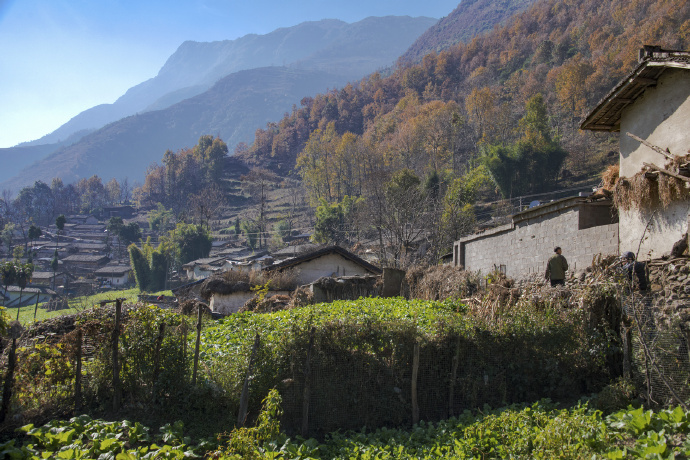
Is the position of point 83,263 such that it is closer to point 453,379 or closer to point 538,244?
point 538,244

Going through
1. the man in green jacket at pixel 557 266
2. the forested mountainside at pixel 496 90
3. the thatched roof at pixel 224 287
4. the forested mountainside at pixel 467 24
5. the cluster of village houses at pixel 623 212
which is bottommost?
the thatched roof at pixel 224 287

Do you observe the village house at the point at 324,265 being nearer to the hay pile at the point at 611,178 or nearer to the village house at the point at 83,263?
the hay pile at the point at 611,178

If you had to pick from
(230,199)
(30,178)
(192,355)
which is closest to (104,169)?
(30,178)

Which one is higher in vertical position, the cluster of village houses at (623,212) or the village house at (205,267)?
the cluster of village houses at (623,212)

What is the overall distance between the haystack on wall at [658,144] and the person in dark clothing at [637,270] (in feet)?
2.36

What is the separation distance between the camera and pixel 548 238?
13469mm

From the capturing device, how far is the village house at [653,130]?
9.53m

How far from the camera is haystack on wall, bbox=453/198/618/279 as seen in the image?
1173 centimetres

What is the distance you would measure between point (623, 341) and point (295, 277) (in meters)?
17.7

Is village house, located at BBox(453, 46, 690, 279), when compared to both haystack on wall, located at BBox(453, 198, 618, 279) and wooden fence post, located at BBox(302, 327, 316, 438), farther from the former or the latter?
wooden fence post, located at BBox(302, 327, 316, 438)

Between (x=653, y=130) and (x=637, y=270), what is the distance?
3.47 m

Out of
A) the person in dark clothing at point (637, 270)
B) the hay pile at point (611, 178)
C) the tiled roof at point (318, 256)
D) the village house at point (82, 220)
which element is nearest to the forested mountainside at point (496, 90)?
the tiled roof at point (318, 256)

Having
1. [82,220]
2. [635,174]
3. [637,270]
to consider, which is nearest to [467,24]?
[82,220]

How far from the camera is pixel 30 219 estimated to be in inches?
3851
